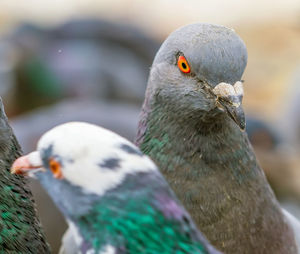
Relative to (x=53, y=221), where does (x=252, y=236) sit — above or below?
above

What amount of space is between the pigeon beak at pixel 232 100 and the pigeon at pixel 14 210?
1.28 m

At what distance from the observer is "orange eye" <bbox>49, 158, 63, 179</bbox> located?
12.5 feet

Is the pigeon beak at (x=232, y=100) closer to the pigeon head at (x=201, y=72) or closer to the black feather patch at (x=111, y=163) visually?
the pigeon head at (x=201, y=72)

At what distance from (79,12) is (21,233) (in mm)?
20610

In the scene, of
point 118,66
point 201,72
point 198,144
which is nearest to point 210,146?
point 198,144

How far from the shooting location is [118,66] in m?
19.1

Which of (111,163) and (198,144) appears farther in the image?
(198,144)

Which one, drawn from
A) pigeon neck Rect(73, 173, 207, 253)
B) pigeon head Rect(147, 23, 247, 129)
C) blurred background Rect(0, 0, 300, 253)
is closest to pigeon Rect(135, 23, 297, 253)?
pigeon head Rect(147, 23, 247, 129)

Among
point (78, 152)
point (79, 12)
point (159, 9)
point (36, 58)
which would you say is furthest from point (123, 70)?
point (78, 152)

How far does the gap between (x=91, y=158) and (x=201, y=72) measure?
1746mm

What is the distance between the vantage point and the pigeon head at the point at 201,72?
17.0ft

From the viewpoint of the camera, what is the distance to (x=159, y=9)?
27.1m

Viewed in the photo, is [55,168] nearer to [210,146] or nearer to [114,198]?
[114,198]

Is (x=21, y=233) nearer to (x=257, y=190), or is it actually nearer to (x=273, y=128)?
(x=257, y=190)
